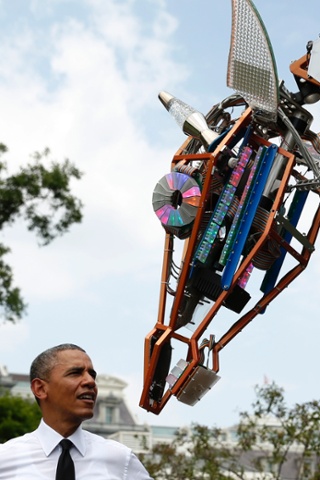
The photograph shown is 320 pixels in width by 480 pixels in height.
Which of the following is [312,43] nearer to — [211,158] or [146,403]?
[211,158]

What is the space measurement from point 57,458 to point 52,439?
6 centimetres

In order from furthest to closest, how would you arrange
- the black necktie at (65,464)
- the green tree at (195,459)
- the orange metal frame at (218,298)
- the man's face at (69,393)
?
the green tree at (195,459), the orange metal frame at (218,298), the man's face at (69,393), the black necktie at (65,464)

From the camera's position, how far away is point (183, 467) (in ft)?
56.3

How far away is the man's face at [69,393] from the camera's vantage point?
3.34 meters

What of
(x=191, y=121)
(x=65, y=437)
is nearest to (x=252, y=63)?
(x=191, y=121)

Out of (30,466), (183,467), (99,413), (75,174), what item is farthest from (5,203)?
(99,413)

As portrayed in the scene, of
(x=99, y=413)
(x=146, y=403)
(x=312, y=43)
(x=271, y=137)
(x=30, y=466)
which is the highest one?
(x=99, y=413)

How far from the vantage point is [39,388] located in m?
3.43

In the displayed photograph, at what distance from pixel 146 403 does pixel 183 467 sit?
13010 millimetres

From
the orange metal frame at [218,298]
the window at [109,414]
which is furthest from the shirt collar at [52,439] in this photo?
the window at [109,414]

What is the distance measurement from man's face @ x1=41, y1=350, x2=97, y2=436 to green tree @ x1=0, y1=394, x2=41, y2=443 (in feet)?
82.4

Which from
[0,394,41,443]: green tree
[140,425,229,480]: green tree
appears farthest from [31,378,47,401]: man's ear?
[0,394,41,443]: green tree

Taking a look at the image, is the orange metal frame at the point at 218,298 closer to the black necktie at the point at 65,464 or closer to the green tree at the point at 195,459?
the black necktie at the point at 65,464

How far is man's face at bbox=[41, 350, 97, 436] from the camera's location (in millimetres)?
3336
